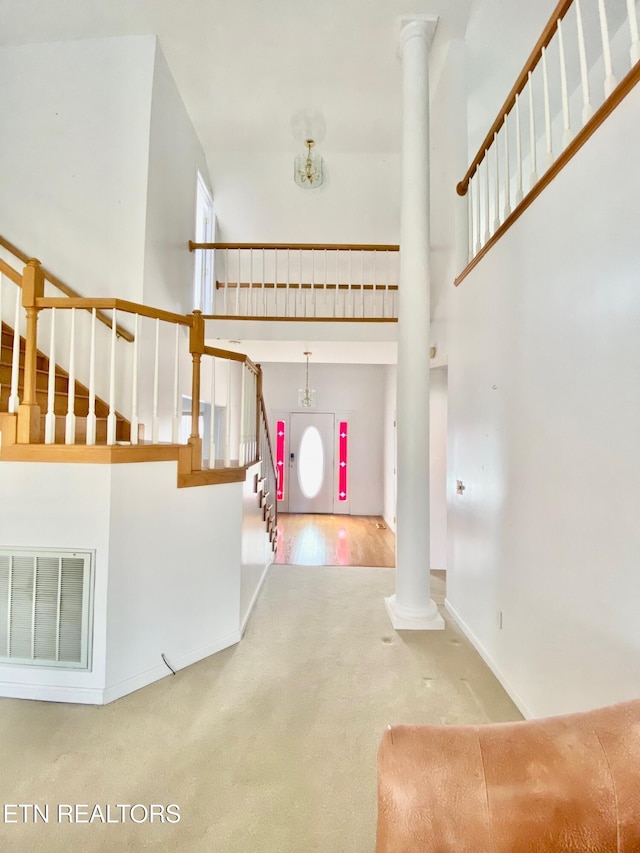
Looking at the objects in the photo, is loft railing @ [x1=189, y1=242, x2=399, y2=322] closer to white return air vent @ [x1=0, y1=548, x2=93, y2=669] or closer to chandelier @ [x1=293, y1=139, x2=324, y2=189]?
chandelier @ [x1=293, y1=139, x2=324, y2=189]

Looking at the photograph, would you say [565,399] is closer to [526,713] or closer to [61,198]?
[526,713]

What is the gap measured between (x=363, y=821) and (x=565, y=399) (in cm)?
182

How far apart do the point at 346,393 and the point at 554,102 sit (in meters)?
5.10

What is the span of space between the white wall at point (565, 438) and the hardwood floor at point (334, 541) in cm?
233

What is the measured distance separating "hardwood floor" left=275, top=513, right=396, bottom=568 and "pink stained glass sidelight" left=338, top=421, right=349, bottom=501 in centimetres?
55

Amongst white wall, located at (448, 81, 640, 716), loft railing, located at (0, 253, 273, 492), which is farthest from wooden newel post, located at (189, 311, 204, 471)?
white wall, located at (448, 81, 640, 716)

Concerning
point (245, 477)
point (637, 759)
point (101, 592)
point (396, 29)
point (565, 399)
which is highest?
point (396, 29)

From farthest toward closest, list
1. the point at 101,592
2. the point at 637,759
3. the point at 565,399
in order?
the point at 101,592 → the point at 565,399 → the point at 637,759

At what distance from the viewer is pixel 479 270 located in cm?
273

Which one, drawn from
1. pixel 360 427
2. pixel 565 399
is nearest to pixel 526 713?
pixel 565 399

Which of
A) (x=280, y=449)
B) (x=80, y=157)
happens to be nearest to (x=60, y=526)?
(x=80, y=157)

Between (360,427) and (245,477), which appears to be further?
(360,427)

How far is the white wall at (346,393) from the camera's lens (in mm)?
7965

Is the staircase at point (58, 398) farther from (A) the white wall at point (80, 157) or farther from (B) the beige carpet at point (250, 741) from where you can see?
(B) the beige carpet at point (250, 741)
